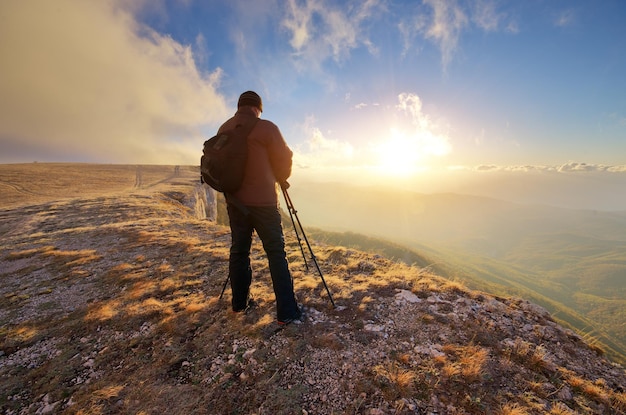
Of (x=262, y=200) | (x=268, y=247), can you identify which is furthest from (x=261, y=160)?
(x=268, y=247)

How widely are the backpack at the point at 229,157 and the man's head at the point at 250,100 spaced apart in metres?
0.59

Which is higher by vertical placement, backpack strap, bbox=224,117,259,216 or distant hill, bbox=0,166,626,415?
backpack strap, bbox=224,117,259,216

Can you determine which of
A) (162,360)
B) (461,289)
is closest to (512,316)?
(461,289)

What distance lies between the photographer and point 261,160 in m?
5.05

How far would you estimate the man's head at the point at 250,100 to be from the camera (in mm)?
5273

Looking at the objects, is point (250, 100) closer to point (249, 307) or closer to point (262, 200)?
point (262, 200)

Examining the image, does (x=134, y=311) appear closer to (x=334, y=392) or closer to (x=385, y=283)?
(x=334, y=392)

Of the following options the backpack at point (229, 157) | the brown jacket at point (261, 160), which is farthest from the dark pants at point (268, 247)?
the backpack at point (229, 157)

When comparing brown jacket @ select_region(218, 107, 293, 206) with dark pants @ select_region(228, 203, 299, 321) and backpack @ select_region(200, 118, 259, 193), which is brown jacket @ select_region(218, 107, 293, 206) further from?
dark pants @ select_region(228, 203, 299, 321)

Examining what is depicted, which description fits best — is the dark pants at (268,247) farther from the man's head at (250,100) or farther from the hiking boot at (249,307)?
the man's head at (250,100)

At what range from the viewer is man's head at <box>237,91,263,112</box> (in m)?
5.27

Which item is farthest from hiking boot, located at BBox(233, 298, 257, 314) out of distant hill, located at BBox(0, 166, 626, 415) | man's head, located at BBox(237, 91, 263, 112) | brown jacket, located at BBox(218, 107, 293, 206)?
man's head, located at BBox(237, 91, 263, 112)

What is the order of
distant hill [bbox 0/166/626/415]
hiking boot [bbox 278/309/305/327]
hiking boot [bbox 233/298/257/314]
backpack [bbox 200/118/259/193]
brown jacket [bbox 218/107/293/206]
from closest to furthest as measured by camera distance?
distant hill [bbox 0/166/626/415] < backpack [bbox 200/118/259/193] < brown jacket [bbox 218/107/293/206] < hiking boot [bbox 278/309/305/327] < hiking boot [bbox 233/298/257/314]

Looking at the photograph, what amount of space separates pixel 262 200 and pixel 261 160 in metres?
0.78
